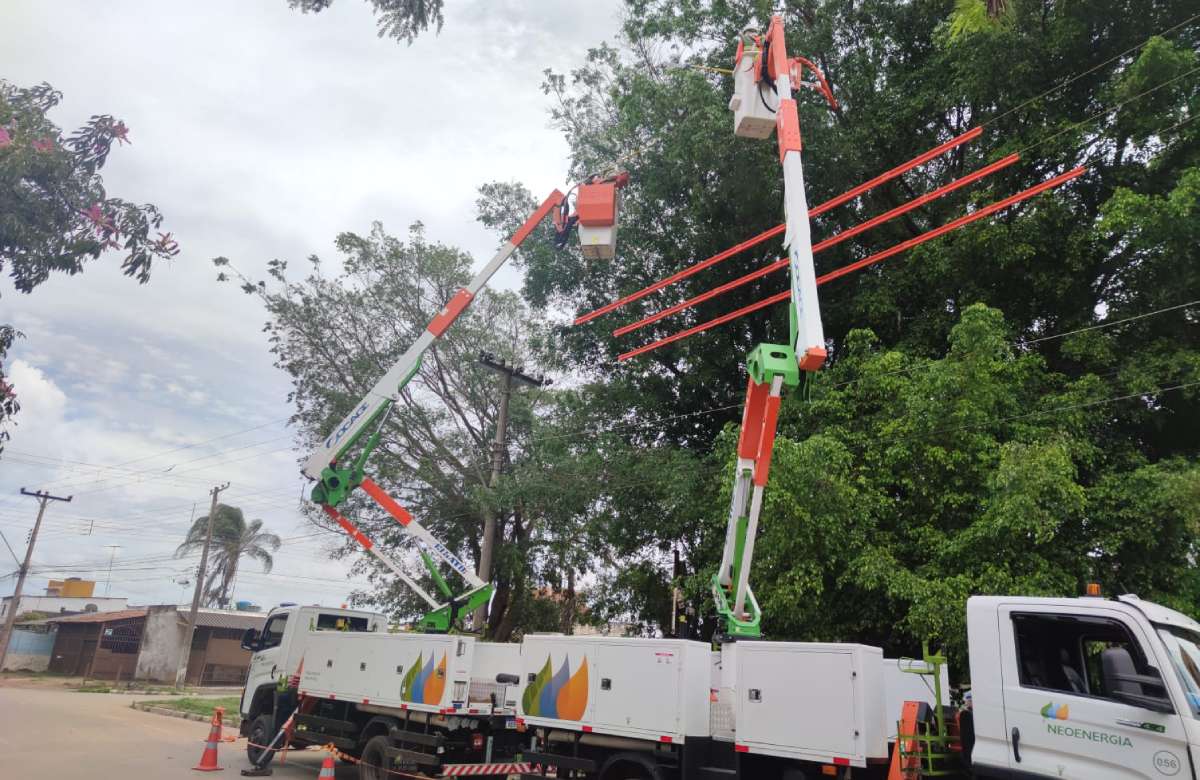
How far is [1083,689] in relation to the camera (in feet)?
20.1

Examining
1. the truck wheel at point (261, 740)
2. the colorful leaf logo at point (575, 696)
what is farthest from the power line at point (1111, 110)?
the truck wheel at point (261, 740)

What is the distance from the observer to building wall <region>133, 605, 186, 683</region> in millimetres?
41969

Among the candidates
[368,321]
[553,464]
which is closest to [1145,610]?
[553,464]

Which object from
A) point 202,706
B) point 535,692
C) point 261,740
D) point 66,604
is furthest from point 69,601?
point 535,692

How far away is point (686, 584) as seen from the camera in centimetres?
1770

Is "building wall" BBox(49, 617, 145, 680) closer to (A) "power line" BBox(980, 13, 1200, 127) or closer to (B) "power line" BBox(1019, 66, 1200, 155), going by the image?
(A) "power line" BBox(980, 13, 1200, 127)

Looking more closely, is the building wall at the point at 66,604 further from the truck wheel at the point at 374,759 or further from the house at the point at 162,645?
the truck wheel at the point at 374,759

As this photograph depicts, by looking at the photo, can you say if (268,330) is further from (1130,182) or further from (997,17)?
(1130,182)

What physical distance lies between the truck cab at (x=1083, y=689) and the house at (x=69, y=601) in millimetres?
64489

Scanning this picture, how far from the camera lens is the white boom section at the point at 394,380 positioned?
15203 millimetres

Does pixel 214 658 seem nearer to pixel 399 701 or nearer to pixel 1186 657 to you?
pixel 399 701

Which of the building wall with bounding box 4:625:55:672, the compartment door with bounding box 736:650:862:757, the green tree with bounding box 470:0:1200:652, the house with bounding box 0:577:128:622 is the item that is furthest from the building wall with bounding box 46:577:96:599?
the compartment door with bounding box 736:650:862:757

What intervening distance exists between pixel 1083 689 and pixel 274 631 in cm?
1368

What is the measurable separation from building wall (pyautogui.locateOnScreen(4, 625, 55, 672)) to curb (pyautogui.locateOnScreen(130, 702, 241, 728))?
1018 inches
